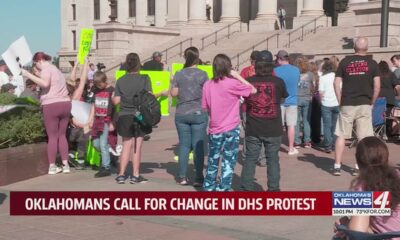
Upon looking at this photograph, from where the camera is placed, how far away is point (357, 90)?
8.84m

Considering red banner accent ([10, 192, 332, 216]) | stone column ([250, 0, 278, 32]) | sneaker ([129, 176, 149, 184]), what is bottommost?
sneaker ([129, 176, 149, 184])

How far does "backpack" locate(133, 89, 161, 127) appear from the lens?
27.1 ft

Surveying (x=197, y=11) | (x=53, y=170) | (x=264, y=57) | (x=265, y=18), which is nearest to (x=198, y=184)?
(x=264, y=57)

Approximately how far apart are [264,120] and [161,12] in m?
56.8

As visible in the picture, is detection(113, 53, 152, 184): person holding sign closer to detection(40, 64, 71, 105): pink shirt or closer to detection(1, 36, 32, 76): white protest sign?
detection(40, 64, 71, 105): pink shirt

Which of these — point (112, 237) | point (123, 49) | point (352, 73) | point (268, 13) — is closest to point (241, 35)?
point (268, 13)

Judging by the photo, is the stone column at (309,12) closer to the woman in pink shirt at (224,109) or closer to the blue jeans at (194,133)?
the blue jeans at (194,133)

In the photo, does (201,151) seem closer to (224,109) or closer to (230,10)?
(224,109)

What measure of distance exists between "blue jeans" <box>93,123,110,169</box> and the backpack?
4.25 ft

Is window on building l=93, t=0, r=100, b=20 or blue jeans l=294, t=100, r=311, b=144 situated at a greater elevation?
window on building l=93, t=0, r=100, b=20

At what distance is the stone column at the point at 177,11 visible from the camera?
4519 cm

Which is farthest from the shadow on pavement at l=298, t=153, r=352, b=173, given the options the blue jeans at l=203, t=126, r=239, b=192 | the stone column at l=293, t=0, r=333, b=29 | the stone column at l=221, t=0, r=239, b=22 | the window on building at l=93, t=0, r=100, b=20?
the window on building at l=93, t=0, r=100, b=20

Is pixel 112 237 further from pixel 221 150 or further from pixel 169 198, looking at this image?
pixel 221 150

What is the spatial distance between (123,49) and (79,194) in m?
30.7
